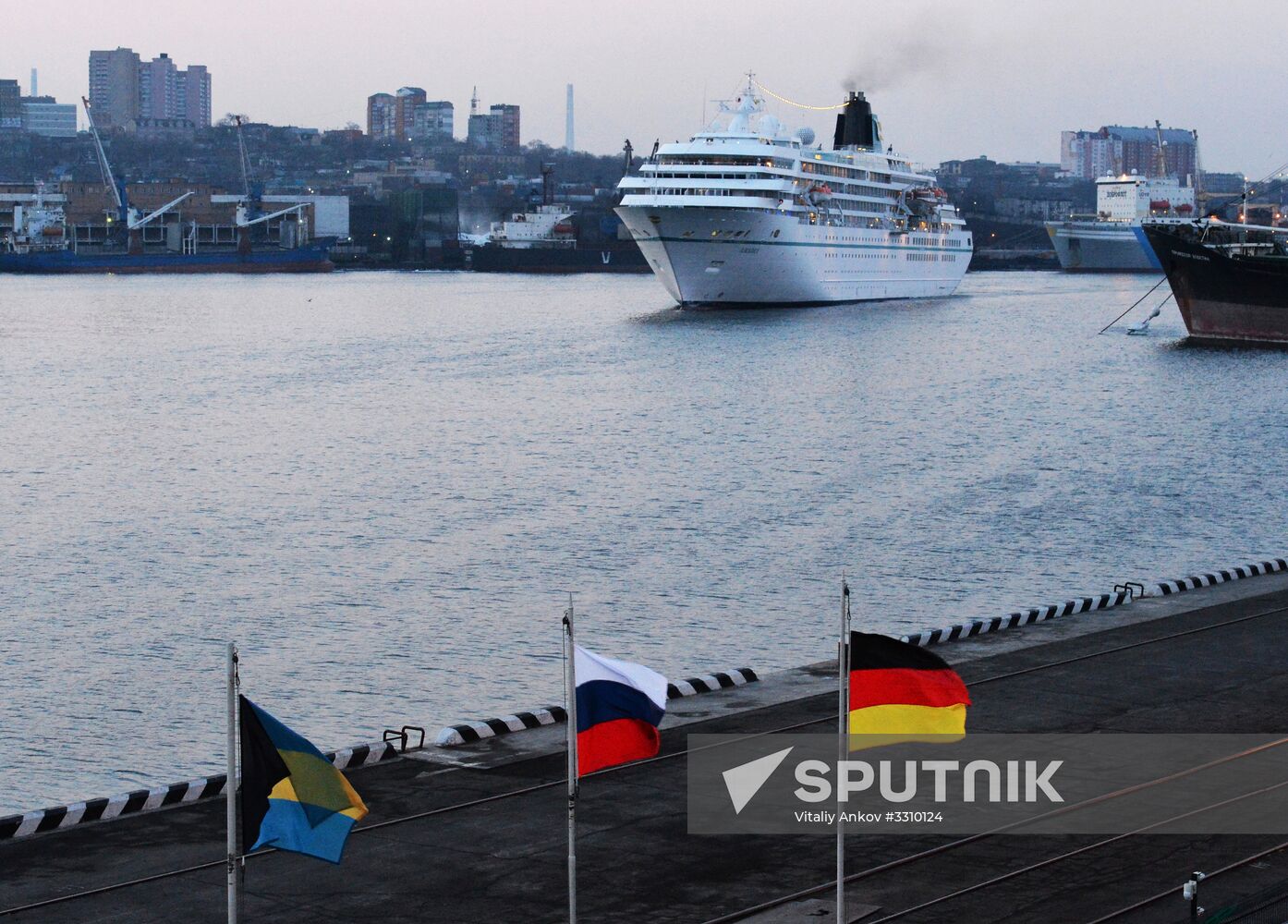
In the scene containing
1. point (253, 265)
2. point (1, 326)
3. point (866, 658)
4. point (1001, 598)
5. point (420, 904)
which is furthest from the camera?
point (253, 265)

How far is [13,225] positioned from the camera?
16338 centimetres

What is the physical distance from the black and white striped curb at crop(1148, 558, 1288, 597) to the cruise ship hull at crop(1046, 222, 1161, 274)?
468 feet

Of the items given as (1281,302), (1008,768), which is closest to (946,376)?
(1281,302)

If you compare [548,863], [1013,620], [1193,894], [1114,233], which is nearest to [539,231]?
[1114,233]

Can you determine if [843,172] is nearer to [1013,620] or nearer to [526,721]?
[1013,620]

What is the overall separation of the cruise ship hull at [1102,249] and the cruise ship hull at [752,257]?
76380 mm

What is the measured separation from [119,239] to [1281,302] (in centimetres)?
12087

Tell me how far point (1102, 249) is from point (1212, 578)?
14823cm

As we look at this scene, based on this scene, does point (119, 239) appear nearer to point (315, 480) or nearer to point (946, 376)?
point (946, 376)

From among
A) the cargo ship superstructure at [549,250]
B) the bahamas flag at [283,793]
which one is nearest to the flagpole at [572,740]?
the bahamas flag at [283,793]

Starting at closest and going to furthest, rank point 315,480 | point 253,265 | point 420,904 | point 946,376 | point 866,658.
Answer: point 866,658 → point 420,904 → point 315,480 → point 946,376 → point 253,265

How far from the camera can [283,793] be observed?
24.1 feet

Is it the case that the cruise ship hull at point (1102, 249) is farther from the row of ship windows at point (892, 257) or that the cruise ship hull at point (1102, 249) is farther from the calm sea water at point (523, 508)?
the calm sea water at point (523, 508)

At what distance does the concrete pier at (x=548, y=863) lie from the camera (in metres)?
9.80
